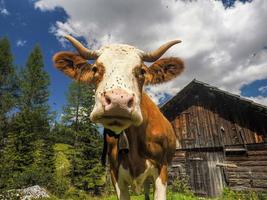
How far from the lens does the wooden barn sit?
1277cm

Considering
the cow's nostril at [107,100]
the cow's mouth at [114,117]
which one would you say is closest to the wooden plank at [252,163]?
the cow's mouth at [114,117]

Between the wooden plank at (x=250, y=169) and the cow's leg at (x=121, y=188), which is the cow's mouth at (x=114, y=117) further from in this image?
the wooden plank at (x=250, y=169)

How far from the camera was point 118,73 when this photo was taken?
7.70 ft

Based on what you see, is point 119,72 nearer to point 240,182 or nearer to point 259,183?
point 259,183

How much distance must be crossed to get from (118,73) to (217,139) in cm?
1312

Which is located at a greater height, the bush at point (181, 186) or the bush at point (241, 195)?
the bush at point (181, 186)

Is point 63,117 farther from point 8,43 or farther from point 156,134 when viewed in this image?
point 156,134

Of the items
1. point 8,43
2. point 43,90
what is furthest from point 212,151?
point 8,43

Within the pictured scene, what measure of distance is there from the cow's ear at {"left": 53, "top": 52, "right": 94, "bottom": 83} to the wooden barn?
38.5 ft

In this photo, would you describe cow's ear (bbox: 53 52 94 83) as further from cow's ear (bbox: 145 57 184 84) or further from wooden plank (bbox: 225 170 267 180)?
wooden plank (bbox: 225 170 267 180)

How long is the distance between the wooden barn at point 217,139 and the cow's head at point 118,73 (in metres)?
11.2

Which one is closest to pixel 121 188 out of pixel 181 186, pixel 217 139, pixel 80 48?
pixel 80 48

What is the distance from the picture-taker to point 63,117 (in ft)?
86.1

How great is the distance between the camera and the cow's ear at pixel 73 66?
3580mm
